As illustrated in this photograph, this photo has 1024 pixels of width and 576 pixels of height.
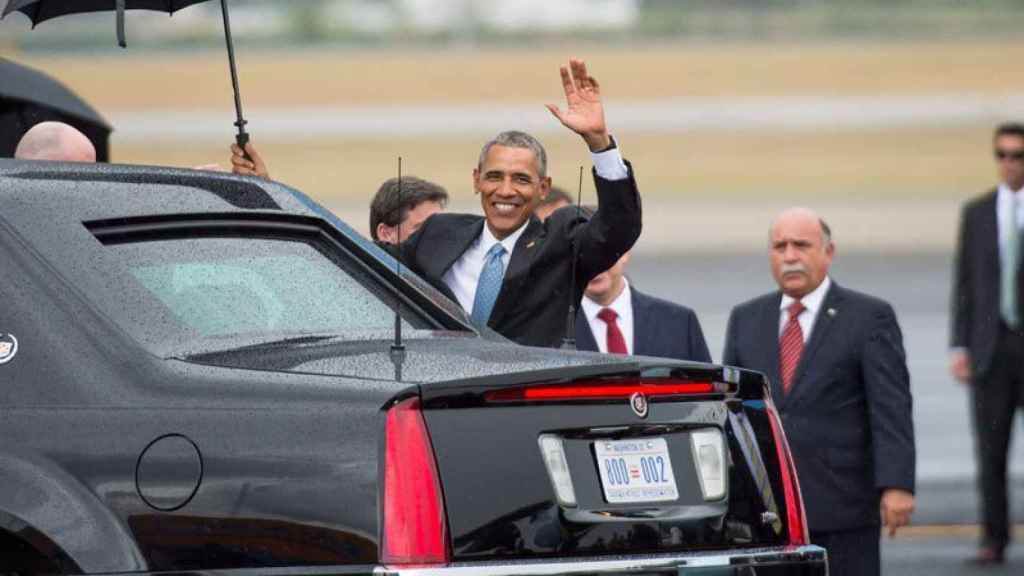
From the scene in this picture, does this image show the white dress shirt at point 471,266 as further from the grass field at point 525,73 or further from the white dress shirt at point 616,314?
the grass field at point 525,73

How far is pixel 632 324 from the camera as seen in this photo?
8.00m

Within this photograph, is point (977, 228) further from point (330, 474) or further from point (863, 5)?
point (863, 5)

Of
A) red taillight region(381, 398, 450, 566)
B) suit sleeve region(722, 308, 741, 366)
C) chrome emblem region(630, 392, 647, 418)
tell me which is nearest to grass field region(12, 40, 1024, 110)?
suit sleeve region(722, 308, 741, 366)

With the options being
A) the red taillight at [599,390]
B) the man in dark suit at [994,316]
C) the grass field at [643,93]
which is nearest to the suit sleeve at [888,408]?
the red taillight at [599,390]

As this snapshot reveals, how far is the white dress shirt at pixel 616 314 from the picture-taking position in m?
8.03

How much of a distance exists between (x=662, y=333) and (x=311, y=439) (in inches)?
133

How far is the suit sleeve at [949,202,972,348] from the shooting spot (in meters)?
11.5

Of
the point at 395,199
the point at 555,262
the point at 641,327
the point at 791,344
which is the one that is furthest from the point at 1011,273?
the point at 555,262

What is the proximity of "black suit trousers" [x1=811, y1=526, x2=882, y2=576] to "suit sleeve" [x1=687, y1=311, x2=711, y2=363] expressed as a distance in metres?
0.76

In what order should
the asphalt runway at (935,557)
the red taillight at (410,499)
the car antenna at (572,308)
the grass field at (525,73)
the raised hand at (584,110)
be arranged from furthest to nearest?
the grass field at (525,73)
the asphalt runway at (935,557)
the raised hand at (584,110)
the car antenna at (572,308)
the red taillight at (410,499)

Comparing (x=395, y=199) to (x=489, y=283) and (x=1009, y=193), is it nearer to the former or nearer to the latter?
(x=489, y=283)

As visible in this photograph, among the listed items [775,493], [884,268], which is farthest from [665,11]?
[775,493]

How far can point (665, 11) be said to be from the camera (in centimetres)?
4303

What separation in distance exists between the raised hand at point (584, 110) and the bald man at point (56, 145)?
4.82 ft
